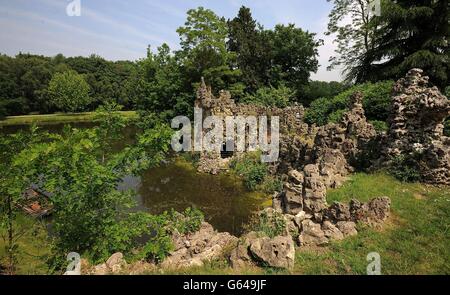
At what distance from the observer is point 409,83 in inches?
488

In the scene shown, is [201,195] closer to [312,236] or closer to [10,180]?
[312,236]

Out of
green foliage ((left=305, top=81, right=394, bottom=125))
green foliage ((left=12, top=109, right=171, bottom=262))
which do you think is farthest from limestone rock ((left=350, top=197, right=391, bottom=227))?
green foliage ((left=305, top=81, right=394, bottom=125))

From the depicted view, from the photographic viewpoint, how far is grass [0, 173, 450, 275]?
249 inches

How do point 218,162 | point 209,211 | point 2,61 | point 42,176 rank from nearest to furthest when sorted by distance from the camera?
point 42,176 < point 209,211 < point 218,162 < point 2,61

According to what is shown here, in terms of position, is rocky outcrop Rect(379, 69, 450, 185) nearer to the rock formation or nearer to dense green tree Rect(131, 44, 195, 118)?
the rock formation

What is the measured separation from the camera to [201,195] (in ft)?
54.1

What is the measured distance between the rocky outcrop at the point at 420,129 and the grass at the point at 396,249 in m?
1.50

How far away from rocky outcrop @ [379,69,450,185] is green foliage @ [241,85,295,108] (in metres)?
15.4

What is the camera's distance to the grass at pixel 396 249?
20.8 feet

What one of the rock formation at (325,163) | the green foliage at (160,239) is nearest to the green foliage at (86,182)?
the green foliage at (160,239)

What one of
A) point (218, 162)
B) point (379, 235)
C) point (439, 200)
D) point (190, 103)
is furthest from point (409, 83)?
point (190, 103)

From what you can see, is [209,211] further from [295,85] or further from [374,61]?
[295,85]

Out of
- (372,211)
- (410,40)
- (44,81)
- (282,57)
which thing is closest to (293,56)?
(282,57)

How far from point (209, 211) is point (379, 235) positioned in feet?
26.8
